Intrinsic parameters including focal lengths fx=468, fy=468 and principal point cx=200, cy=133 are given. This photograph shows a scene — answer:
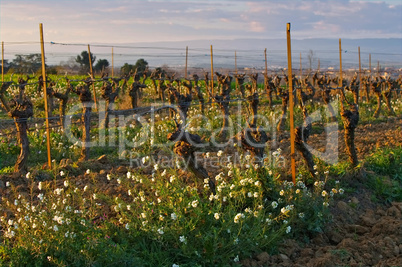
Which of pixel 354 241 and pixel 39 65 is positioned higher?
pixel 39 65

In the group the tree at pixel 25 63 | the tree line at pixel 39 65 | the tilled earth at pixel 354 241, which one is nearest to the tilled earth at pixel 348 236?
the tilled earth at pixel 354 241

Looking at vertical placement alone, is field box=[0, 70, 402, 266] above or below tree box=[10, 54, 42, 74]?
below

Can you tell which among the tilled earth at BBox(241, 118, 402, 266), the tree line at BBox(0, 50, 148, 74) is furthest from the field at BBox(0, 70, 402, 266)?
the tree line at BBox(0, 50, 148, 74)

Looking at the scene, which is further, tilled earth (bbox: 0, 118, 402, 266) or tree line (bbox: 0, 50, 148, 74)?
tree line (bbox: 0, 50, 148, 74)

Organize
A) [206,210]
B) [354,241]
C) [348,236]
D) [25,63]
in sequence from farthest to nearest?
[25,63] → [348,236] → [354,241] → [206,210]

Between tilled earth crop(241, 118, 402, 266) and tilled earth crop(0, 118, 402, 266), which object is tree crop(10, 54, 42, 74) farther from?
tilled earth crop(241, 118, 402, 266)

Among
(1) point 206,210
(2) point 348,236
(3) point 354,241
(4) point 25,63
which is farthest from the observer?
(4) point 25,63

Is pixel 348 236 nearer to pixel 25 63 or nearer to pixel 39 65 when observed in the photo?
pixel 39 65

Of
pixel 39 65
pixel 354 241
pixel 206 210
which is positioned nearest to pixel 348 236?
pixel 354 241

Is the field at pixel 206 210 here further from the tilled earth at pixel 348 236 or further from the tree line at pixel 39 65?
the tree line at pixel 39 65

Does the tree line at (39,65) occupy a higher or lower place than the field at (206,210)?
higher

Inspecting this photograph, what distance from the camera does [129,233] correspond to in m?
4.50

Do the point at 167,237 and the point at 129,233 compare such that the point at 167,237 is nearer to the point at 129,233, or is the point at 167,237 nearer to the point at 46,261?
the point at 129,233

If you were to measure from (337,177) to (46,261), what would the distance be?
14.4 feet
